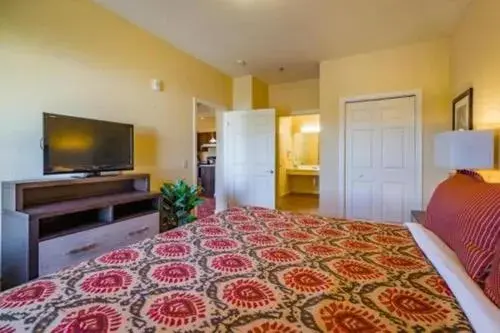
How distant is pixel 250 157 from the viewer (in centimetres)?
511

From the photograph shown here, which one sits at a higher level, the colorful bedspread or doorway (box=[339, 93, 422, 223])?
doorway (box=[339, 93, 422, 223])

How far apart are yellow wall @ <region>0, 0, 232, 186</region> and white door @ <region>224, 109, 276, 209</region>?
113 cm

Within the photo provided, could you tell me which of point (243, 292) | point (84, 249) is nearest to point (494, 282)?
point (243, 292)

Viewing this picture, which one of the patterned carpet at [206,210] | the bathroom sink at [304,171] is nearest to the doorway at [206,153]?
the patterned carpet at [206,210]

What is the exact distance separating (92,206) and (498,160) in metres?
3.28

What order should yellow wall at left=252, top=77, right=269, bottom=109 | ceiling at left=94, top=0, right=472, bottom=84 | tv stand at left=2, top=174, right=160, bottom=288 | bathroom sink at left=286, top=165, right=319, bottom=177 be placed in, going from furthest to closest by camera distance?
bathroom sink at left=286, top=165, right=319, bottom=177
yellow wall at left=252, top=77, right=269, bottom=109
ceiling at left=94, top=0, right=472, bottom=84
tv stand at left=2, top=174, right=160, bottom=288

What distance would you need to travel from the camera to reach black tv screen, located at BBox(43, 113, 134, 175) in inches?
92.9

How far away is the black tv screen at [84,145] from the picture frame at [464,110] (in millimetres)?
3474

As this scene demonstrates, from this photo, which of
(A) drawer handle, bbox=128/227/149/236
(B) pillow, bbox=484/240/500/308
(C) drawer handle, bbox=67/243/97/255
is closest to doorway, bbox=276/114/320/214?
(A) drawer handle, bbox=128/227/149/236

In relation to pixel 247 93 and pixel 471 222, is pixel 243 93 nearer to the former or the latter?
pixel 247 93

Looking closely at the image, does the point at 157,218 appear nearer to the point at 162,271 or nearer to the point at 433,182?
the point at 162,271

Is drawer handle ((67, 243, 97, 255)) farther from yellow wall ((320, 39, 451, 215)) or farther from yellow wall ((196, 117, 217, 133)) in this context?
yellow wall ((196, 117, 217, 133))

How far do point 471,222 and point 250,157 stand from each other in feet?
13.3

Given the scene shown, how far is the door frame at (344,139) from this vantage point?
12.6ft
